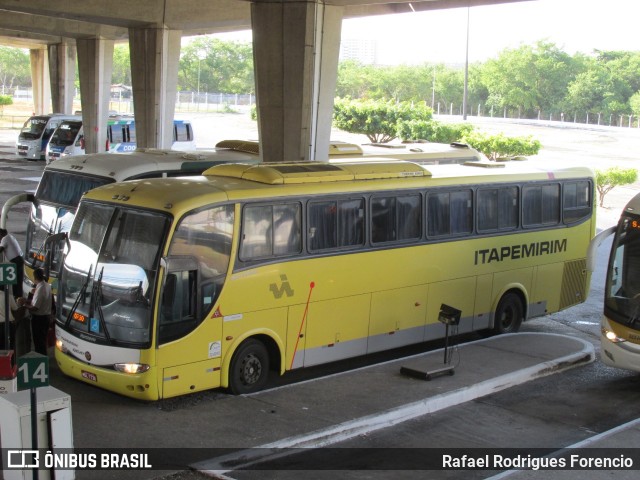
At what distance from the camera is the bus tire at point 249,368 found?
474 inches

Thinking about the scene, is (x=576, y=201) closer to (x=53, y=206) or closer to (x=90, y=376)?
(x=53, y=206)

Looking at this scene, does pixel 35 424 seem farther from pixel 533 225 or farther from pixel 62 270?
pixel 533 225

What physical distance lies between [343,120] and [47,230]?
4036 centimetres

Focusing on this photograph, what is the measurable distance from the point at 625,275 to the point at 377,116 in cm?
4047

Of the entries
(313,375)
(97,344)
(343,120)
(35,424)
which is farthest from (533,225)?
(343,120)

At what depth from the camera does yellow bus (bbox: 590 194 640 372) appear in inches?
507

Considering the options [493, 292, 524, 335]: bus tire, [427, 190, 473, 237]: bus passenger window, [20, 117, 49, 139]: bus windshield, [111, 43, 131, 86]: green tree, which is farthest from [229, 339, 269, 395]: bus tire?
[111, 43, 131, 86]: green tree

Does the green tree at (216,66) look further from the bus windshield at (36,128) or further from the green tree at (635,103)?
the bus windshield at (36,128)

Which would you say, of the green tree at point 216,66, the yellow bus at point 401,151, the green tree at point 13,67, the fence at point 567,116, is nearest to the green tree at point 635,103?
the fence at point 567,116

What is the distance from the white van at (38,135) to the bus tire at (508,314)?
33581 millimetres

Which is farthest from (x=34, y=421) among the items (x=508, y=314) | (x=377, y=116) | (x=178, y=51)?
(x=377, y=116)

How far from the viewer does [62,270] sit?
467 inches

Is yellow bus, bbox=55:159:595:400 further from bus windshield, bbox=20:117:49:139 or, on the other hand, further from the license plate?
bus windshield, bbox=20:117:49:139

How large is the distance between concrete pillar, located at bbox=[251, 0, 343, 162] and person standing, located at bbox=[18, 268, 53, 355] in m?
8.48
